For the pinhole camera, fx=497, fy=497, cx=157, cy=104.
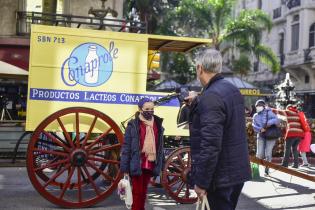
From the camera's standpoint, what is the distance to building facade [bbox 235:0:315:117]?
1307 inches

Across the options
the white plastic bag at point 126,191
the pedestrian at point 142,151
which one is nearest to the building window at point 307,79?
the pedestrian at point 142,151

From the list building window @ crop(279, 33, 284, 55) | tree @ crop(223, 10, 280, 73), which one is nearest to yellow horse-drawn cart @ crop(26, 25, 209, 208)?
tree @ crop(223, 10, 280, 73)

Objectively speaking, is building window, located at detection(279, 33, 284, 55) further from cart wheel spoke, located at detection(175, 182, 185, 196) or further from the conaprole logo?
the conaprole logo

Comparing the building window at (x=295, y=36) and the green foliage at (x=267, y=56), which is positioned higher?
the building window at (x=295, y=36)

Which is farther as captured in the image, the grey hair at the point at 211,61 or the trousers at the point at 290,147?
the trousers at the point at 290,147

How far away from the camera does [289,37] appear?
119ft

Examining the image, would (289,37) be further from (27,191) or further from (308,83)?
(27,191)

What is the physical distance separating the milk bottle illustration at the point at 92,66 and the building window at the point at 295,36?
30252 mm

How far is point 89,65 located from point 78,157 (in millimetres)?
1318

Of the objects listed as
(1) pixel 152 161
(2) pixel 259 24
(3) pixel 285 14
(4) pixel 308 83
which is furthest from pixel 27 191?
(3) pixel 285 14

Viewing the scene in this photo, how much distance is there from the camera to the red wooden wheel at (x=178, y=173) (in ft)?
23.8

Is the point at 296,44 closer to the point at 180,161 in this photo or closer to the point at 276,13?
the point at 276,13

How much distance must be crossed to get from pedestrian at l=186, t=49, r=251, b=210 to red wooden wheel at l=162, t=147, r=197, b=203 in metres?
3.31

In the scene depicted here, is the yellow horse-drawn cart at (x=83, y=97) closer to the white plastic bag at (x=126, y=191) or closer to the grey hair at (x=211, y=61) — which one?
the white plastic bag at (x=126, y=191)
